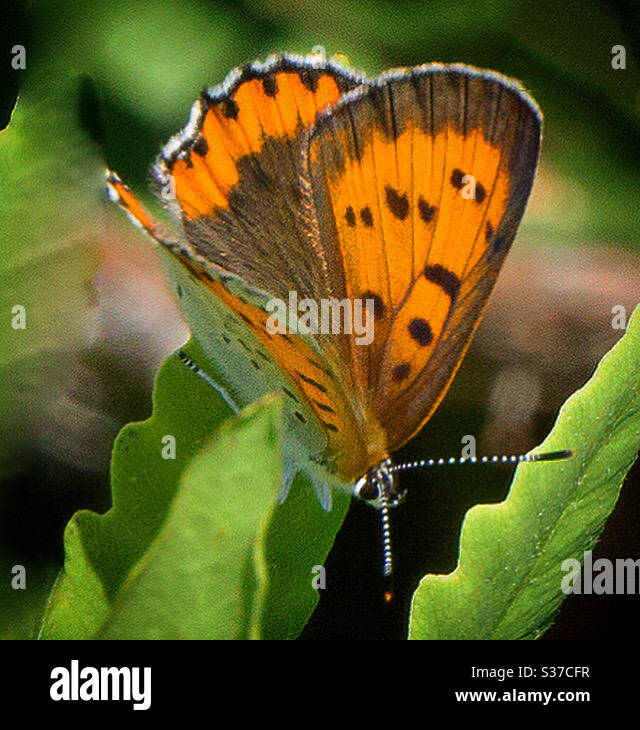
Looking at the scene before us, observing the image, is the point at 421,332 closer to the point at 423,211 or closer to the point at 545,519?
the point at 423,211

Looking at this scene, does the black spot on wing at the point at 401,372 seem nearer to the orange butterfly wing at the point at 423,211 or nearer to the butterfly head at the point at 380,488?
the orange butterfly wing at the point at 423,211

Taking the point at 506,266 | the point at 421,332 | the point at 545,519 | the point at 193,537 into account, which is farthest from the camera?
the point at 506,266

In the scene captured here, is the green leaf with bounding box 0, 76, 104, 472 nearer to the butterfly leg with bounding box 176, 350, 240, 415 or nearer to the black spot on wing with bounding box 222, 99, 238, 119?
the butterfly leg with bounding box 176, 350, 240, 415

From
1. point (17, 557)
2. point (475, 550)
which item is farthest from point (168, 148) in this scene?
point (475, 550)

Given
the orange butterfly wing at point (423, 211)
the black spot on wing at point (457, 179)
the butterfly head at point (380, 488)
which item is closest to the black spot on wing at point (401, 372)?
the orange butterfly wing at point (423, 211)

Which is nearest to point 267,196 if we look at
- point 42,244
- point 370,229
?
point 370,229

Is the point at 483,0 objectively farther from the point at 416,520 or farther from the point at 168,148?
the point at 416,520

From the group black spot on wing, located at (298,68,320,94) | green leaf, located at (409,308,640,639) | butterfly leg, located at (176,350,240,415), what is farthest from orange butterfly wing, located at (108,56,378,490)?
green leaf, located at (409,308,640,639)
